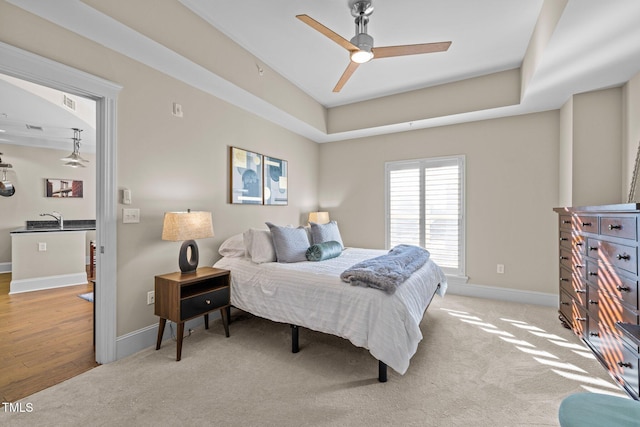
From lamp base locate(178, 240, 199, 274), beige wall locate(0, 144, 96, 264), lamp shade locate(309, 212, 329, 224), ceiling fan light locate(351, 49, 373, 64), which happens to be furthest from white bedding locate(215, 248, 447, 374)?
beige wall locate(0, 144, 96, 264)

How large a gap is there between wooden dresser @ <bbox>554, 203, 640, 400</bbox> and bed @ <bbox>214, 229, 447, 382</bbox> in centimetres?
128

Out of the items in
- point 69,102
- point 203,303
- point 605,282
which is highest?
point 69,102

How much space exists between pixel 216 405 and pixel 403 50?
3.04m

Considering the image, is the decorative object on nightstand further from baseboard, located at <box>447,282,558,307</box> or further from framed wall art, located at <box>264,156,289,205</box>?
baseboard, located at <box>447,282,558,307</box>

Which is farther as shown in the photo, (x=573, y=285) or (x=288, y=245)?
(x=288, y=245)

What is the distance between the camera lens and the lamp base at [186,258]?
2.68 m

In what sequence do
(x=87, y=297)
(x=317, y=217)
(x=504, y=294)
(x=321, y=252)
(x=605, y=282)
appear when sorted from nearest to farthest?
(x=605, y=282)
(x=321, y=252)
(x=504, y=294)
(x=87, y=297)
(x=317, y=217)

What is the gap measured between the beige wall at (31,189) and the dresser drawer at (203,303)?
5434 mm

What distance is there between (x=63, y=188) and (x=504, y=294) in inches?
340

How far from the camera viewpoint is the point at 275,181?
4336 millimetres

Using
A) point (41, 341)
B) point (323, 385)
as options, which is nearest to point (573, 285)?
point (323, 385)

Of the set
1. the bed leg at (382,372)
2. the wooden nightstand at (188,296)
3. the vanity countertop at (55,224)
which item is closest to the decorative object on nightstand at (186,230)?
the wooden nightstand at (188,296)

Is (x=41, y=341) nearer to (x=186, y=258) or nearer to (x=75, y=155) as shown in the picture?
(x=186, y=258)

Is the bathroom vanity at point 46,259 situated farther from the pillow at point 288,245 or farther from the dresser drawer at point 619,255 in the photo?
the dresser drawer at point 619,255
